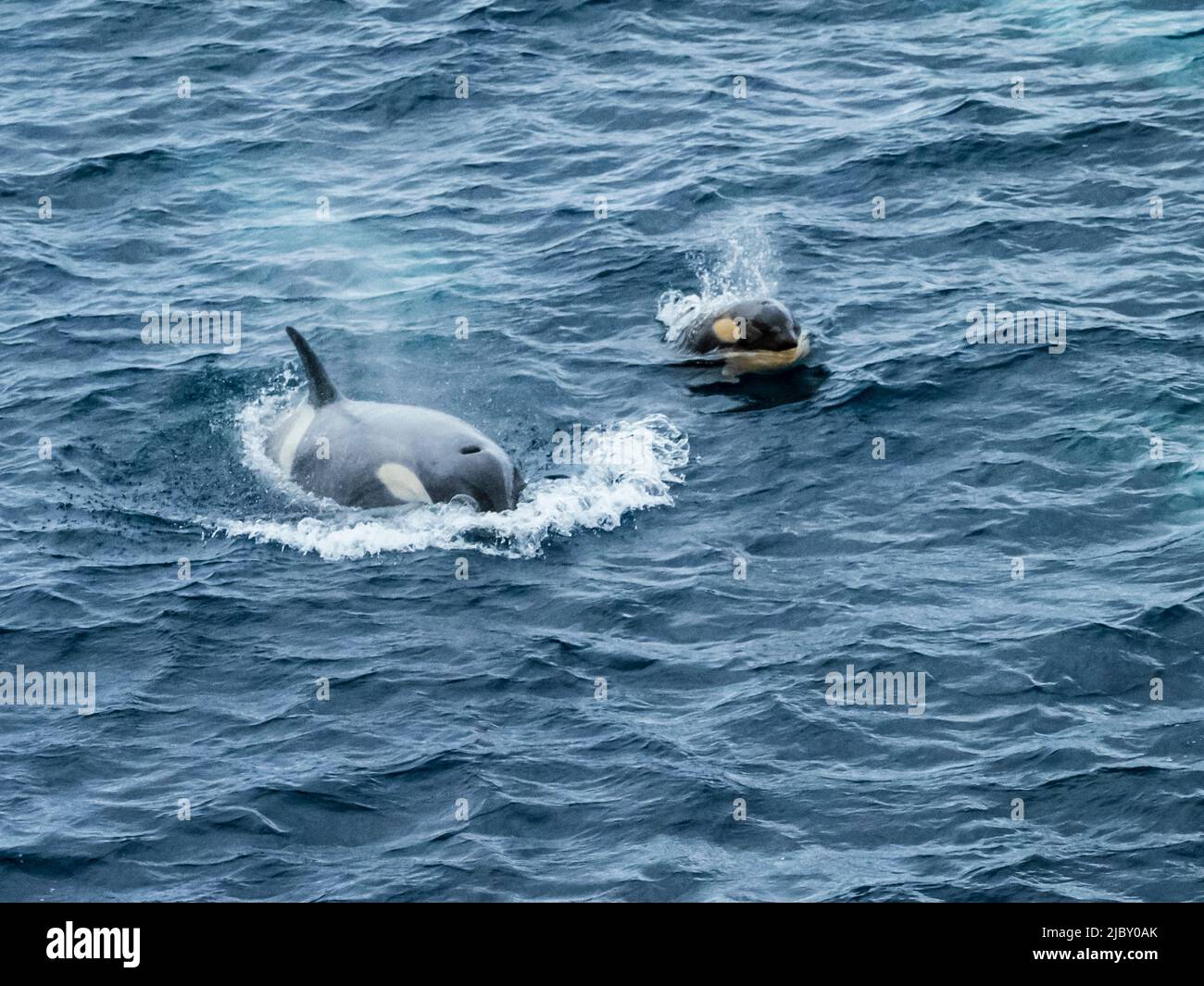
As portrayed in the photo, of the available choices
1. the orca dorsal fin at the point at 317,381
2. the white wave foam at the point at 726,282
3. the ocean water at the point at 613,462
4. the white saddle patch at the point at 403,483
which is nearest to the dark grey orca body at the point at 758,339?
the ocean water at the point at 613,462

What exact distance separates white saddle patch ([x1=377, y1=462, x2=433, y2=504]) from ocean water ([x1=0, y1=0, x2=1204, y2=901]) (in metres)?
0.25

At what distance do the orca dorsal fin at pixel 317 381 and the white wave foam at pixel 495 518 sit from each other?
0.97m

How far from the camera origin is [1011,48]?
3588cm

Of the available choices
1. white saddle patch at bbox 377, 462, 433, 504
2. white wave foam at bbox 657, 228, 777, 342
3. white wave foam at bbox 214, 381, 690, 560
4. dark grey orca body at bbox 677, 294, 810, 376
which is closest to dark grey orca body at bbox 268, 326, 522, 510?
white saddle patch at bbox 377, 462, 433, 504

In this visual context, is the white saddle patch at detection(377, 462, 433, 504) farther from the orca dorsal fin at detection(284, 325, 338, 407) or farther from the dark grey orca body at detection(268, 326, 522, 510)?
the orca dorsal fin at detection(284, 325, 338, 407)

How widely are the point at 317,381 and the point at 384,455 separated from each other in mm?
1831

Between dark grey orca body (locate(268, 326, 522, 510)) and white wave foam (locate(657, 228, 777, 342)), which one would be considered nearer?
dark grey orca body (locate(268, 326, 522, 510))

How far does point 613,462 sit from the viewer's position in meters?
24.9

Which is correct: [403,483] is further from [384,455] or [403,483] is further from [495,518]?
[495,518]

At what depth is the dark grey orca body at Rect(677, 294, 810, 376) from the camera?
27.1 metres

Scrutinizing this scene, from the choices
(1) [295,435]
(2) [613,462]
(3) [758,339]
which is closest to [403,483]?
(1) [295,435]

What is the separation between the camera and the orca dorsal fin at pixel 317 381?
24877 mm
